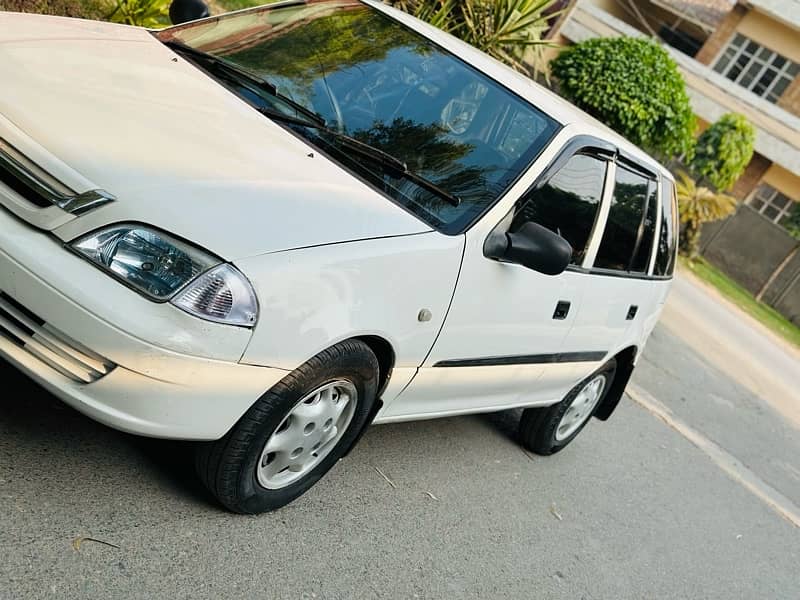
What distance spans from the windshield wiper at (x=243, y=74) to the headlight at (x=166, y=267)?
1.12 metres

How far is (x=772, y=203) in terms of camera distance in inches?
1073

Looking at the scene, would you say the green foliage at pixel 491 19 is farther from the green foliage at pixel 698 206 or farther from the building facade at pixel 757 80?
the building facade at pixel 757 80

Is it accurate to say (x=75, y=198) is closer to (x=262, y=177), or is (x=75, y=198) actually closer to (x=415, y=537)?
(x=262, y=177)

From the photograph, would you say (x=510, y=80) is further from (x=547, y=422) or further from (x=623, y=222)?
(x=547, y=422)

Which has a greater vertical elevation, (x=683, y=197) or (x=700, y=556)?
(x=683, y=197)

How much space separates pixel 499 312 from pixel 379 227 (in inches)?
33.8

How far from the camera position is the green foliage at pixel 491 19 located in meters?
8.88

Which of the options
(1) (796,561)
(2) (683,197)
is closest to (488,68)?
(1) (796,561)

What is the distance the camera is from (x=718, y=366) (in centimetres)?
1030

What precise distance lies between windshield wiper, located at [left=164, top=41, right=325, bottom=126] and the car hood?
19 cm

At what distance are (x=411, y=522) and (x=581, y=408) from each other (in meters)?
1.87

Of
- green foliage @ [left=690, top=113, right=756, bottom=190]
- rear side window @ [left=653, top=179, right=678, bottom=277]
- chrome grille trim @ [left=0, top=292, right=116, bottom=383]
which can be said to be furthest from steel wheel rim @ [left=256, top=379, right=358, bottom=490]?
green foliage @ [left=690, top=113, right=756, bottom=190]

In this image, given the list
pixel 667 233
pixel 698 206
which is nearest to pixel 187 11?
pixel 667 233

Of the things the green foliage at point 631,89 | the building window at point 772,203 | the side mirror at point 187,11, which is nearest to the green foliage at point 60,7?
the side mirror at point 187,11
